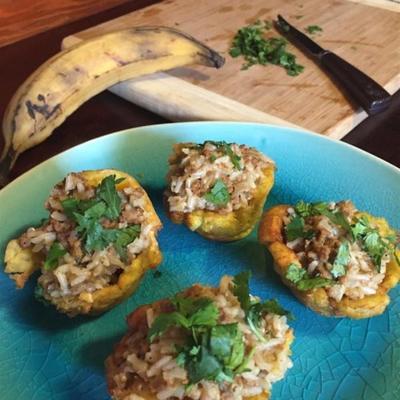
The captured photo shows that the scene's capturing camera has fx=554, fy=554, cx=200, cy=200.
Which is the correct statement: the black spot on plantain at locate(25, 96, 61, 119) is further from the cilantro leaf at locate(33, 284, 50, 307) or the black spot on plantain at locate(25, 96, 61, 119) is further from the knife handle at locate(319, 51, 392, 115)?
the knife handle at locate(319, 51, 392, 115)

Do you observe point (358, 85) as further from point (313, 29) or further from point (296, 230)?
point (296, 230)

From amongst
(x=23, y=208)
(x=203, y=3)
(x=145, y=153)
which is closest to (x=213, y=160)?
(x=145, y=153)

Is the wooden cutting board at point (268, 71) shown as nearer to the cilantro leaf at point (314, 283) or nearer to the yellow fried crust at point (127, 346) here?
the cilantro leaf at point (314, 283)

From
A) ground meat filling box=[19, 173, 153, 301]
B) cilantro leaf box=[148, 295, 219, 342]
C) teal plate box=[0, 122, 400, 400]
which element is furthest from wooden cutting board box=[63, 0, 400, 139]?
cilantro leaf box=[148, 295, 219, 342]

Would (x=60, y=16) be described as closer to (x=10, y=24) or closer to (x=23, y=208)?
(x=10, y=24)

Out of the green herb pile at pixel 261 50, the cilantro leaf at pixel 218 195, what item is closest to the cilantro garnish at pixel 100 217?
the cilantro leaf at pixel 218 195

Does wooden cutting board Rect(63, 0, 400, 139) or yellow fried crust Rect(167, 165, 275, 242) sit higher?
wooden cutting board Rect(63, 0, 400, 139)

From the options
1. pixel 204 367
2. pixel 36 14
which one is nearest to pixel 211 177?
pixel 204 367
